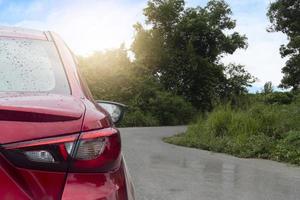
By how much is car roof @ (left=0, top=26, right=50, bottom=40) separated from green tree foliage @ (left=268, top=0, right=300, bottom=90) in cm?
3142

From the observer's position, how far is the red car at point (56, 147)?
2.03m

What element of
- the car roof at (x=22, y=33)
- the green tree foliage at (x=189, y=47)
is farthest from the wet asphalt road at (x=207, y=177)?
the green tree foliage at (x=189, y=47)

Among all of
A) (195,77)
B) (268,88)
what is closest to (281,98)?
(268,88)

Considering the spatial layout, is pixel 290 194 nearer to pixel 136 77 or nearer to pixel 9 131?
pixel 9 131

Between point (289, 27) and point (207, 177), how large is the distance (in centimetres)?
2785

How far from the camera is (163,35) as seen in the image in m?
41.7

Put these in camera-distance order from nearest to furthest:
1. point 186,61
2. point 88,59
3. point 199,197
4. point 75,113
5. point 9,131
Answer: point 9,131 < point 75,113 < point 199,197 < point 88,59 < point 186,61

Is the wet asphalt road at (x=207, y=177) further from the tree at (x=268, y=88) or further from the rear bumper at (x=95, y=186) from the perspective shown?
the tree at (x=268, y=88)

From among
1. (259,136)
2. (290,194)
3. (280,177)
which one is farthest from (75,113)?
(259,136)

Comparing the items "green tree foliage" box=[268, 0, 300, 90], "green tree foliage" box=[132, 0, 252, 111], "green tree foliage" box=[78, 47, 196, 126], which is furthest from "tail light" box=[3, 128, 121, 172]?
"green tree foliage" box=[132, 0, 252, 111]

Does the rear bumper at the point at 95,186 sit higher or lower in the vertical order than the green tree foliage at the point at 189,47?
lower

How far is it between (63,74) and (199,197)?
482 cm

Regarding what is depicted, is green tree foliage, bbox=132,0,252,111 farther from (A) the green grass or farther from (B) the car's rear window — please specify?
(B) the car's rear window

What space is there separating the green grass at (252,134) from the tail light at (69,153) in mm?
9021
